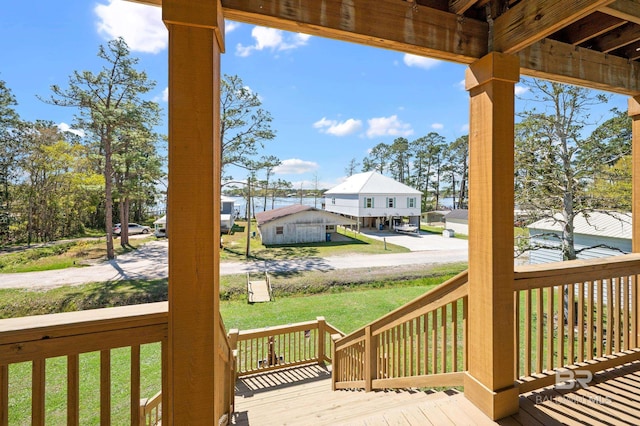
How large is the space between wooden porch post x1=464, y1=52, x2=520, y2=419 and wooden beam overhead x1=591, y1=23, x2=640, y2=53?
1.05 metres

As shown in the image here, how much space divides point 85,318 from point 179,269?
40 cm

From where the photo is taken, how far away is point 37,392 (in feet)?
3.52

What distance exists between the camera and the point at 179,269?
1198mm

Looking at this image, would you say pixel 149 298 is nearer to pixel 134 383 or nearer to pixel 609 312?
pixel 134 383

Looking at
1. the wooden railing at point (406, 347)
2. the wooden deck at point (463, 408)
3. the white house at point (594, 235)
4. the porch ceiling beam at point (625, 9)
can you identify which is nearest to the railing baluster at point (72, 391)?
the wooden deck at point (463, 408)

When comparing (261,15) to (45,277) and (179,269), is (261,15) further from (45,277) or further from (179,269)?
(45,277)

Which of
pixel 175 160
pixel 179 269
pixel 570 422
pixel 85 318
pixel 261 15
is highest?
pixel 261 15

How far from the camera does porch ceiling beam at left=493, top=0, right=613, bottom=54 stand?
1.41 meters

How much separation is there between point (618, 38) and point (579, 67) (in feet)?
1.11

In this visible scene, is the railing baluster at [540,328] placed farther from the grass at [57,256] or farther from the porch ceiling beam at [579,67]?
the grass at [57,256]

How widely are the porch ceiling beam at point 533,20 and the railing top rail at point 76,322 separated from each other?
2.40 meters

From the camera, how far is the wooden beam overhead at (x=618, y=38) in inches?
78.0

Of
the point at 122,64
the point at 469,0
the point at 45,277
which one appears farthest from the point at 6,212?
the point at 469,0

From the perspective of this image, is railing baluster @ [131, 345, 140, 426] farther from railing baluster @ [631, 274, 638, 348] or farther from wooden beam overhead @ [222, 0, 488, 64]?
railing baluster @ [631, 274, 638, 348]
